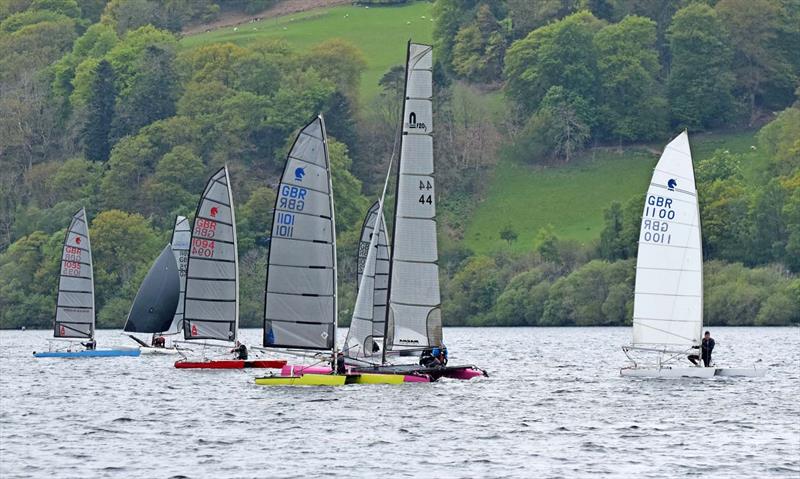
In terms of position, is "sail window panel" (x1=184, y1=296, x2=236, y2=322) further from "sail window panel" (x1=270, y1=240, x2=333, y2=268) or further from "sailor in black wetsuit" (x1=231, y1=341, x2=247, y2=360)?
"sail window panel" (x1=270, y1=240, x2=333, y2=268)

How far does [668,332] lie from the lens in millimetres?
63000

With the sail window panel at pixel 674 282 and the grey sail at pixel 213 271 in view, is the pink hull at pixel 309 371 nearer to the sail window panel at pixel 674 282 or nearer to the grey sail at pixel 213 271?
the sail window panel at pixel 674 282

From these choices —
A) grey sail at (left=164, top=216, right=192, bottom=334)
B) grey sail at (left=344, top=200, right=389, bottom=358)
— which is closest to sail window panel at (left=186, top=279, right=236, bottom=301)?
grey sail at (left=344, top=200, right=389, bottom=358)

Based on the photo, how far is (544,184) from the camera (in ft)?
600

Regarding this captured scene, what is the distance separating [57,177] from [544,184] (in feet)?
164

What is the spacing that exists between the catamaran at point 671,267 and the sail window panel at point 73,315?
3119 cm

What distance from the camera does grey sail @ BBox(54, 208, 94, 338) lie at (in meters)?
83.8

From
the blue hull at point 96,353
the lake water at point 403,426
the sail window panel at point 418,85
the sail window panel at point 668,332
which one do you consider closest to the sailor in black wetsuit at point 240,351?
the lake water at point 403,426

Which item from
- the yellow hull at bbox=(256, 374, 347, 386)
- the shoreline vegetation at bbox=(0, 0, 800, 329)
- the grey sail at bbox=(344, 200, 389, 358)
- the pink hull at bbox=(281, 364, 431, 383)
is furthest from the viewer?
the shoreline vegetation at bbox=(0, 0, 800, 329)

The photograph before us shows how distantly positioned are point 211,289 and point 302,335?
12.6m

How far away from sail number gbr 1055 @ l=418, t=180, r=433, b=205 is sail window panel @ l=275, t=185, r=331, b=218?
3.70m

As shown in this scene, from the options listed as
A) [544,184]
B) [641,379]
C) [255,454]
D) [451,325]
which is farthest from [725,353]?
[544,184]

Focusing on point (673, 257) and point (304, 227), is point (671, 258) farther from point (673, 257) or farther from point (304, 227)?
point (304, 227)

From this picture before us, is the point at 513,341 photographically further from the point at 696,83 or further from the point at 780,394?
the point at 696,83
